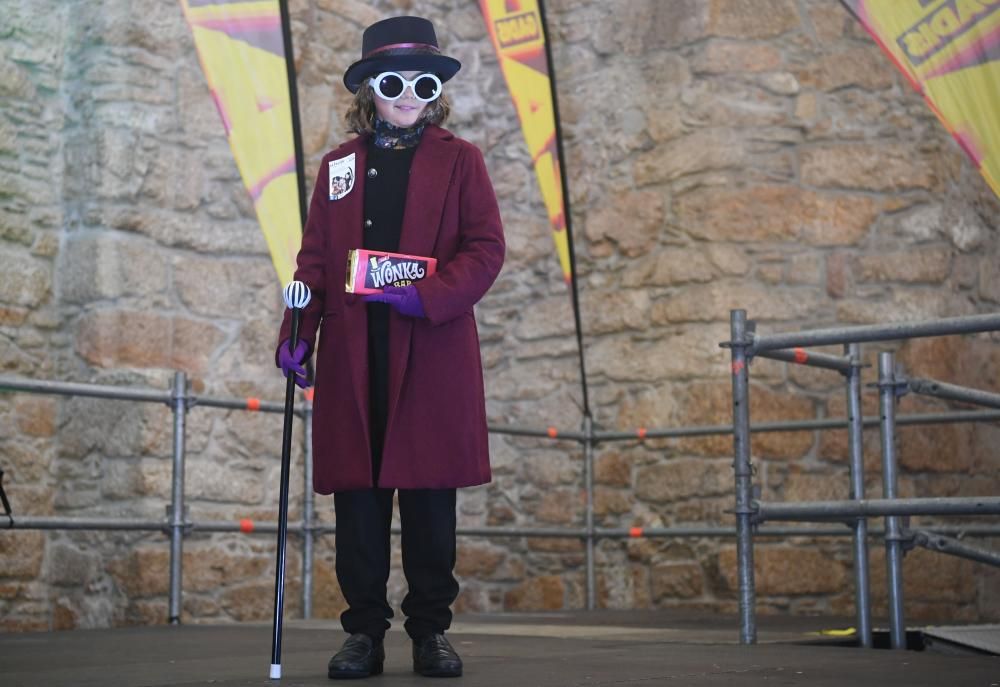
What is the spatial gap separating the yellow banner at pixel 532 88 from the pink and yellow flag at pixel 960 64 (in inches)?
60.5

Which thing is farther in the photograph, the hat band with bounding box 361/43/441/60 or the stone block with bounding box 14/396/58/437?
the stone block with bounding box 14/396/58/437

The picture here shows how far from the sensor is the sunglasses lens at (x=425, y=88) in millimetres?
2762

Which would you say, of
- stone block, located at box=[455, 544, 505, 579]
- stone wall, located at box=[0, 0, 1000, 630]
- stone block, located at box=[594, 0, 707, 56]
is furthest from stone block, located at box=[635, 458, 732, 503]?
stone block, located at box=[594, 0, 707, 56]

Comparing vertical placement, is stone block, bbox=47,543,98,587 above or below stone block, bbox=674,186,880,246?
below

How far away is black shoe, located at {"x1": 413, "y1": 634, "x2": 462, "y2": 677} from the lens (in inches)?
104

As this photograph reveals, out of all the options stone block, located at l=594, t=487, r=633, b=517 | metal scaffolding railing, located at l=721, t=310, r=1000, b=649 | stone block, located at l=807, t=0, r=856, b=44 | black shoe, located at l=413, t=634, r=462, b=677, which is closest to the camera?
black shoe, located at l=413, t=634, r=462, b=677

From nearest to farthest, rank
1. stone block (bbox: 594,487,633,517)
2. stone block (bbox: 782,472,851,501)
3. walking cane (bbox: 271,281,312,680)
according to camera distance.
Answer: walking cane (bbox: 271,281,312,680)
stone block (bbox: 782,472,851,501)
stone block (bbox: 594,487,633,517)

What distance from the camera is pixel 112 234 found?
4930 millimetres

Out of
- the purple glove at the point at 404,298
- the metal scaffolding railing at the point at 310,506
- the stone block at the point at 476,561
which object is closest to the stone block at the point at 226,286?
the metal scaffolding railing at the point at 310,506

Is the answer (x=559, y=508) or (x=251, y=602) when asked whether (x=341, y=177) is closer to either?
(x=251, y=602)

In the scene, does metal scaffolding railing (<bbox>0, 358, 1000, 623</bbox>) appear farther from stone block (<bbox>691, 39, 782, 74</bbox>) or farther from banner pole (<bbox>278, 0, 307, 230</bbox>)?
stone block (<bbox>691, 39, 782, 74</bbox>)

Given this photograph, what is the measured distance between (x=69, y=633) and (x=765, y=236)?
10.2 feet

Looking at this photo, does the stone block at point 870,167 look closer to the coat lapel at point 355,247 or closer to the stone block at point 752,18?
the stone block at point 752,18

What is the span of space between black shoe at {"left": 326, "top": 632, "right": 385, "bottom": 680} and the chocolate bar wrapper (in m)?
0.64
